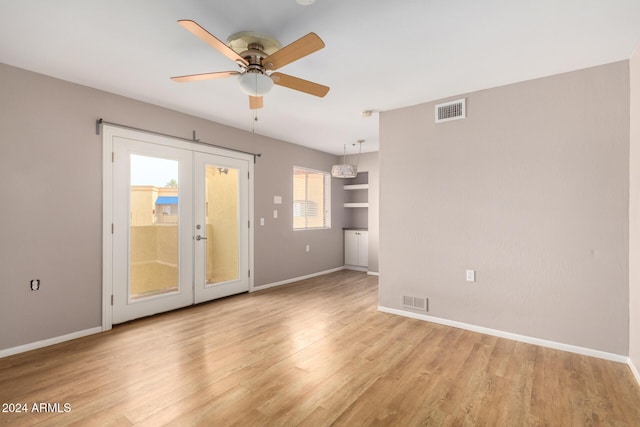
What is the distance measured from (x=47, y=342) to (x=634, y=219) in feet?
17.8

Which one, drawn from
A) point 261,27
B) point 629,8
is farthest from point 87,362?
point 629,8

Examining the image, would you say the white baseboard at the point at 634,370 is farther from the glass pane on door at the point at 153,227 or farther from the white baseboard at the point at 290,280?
the glass pane on door at the point at 153,227

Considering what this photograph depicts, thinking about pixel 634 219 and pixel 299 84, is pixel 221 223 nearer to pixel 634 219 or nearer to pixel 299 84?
pixel 299 84

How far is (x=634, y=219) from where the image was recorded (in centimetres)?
254

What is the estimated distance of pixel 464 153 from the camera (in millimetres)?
3498

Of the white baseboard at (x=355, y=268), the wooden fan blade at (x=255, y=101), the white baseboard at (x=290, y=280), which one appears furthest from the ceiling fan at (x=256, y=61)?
the white baseboard at (x=355, y=268)

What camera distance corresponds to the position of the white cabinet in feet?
22.4

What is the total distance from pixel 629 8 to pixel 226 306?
4837 millimetres

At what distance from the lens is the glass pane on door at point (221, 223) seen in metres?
4.54

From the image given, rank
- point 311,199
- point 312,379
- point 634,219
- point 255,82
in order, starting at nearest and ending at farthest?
point 255,82 < point 312,379 < point 634,219 < point 311,199

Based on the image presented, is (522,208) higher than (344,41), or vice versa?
(344,41)

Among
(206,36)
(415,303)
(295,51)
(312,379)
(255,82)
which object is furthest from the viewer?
(415,303)

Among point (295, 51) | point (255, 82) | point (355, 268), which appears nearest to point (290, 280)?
point (355, 268)

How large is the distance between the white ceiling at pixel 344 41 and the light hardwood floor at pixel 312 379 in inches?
104
